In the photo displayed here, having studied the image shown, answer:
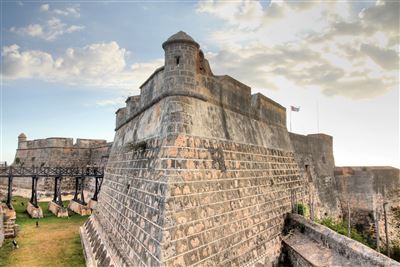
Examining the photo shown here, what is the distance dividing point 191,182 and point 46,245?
8.68m

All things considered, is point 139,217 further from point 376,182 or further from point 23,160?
point 23,160

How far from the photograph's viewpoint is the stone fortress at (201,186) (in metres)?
5.90

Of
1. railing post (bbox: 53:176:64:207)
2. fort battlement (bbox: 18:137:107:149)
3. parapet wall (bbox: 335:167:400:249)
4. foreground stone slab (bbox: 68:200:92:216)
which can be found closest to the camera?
parapet wall (bbox: 335:167:400:249)

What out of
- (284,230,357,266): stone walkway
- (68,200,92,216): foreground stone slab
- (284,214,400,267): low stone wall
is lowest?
(68,200,92,216): foreground stone slab

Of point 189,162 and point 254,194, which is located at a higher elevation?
point 189,162

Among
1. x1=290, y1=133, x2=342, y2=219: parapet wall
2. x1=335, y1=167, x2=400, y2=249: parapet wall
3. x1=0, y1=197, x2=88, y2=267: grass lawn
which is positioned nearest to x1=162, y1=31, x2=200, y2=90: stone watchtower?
x1=0, y1=197, x2=88, y2=267: grass lawn

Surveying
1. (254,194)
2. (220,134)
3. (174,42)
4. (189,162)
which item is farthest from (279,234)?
(174,42)

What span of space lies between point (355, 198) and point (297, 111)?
714 centimetres

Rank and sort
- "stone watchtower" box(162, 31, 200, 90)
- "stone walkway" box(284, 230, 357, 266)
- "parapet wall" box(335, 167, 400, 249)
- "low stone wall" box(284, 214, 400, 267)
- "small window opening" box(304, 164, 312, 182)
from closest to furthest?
"low stone wall" box(284, 214, 400, 267) → "stone watchtower" box(162, 31, 200, 90) → "stone walkway" box(284, 230, 357, 266) → "small window opening" box(304, 164, 312, 182) → "parapet wall" box(335, 167, 400, 249)

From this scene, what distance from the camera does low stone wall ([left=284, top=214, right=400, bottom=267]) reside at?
6450 millimetres

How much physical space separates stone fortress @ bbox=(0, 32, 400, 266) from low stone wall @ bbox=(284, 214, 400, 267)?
27 millimetres

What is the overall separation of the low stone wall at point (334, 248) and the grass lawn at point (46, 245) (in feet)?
23.3

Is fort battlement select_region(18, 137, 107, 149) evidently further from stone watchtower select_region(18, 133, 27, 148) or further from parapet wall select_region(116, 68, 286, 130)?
parapet wall select_region(116, 68, 286, 130)

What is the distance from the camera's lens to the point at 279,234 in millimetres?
9648
